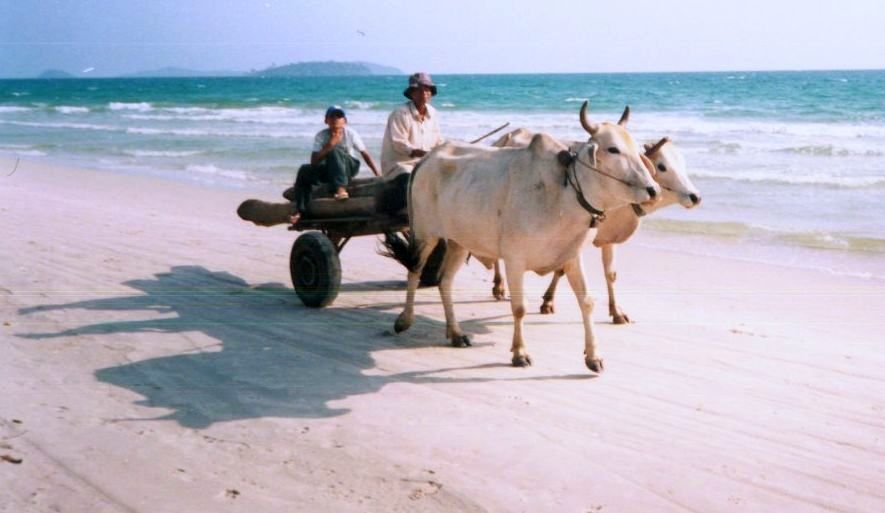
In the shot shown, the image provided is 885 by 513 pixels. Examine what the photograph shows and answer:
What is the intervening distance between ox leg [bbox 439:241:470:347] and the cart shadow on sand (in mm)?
196

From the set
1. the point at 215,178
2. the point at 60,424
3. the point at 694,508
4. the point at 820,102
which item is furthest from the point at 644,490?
the point at 820,102

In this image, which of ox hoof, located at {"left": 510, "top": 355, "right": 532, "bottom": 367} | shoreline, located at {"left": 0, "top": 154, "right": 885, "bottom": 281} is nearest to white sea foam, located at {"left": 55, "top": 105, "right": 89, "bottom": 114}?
shoreline, located at {"left": 0, "top": 154, "right": 885, "bottom": 281}

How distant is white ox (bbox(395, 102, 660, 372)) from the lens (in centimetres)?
644

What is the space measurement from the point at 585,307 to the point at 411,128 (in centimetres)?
276

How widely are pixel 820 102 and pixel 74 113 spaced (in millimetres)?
35755

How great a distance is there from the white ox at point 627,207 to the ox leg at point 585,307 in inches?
23.6

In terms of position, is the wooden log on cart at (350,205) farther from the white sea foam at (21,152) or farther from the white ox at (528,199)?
the white sea foam at (21,152)

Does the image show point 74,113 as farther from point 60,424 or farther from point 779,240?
point 60,424

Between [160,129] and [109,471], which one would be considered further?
[160,129]

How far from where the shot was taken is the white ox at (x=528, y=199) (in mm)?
6438

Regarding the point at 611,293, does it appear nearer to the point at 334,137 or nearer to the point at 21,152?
the point at 334,137

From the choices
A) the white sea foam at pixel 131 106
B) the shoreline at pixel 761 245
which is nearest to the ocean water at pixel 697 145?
the shoreline at pixel 761 245

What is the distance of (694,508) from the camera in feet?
15.9

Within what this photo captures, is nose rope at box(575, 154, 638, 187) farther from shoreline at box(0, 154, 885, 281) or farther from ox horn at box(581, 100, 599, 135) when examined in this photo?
shoreline at box(0, 154, 885, 281)
